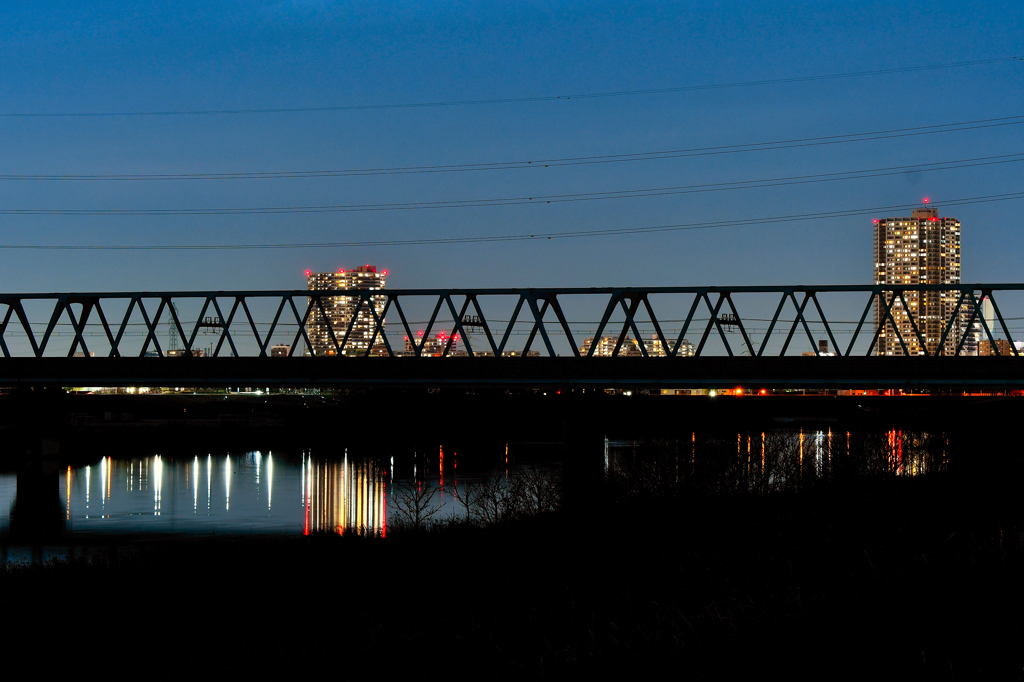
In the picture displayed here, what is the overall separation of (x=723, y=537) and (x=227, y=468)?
66635 millimetres

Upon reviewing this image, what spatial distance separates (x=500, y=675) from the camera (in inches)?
565

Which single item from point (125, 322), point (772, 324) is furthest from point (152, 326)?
point (772, 324)

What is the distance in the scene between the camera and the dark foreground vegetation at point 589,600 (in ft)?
41.9

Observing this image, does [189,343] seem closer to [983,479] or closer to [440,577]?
[440,577]

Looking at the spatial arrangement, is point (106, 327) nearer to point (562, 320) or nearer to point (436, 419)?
point (562, 320)

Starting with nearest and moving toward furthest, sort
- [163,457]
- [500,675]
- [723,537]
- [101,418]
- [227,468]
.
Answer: [500,675], [723,537], [227,468], [163,457], [101,418]

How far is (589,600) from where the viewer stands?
18062 millimetres

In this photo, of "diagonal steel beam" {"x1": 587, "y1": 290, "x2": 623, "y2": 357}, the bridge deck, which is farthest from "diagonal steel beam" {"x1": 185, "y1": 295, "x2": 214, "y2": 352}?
"diagonal steel beam" {"x1": 587, "y1": 290, "x2": 623, "y2": 357}

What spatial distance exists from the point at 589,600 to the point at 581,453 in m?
37.7

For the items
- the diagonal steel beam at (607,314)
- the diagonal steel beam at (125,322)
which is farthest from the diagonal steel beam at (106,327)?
the diagonal steel beam at (607,314)

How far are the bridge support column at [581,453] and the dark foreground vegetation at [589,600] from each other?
60.1 feet

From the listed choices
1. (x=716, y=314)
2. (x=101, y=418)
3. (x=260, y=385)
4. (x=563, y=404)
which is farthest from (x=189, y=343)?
(x=101, y=418)

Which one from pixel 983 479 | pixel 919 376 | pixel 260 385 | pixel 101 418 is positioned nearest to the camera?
pixel 983 479

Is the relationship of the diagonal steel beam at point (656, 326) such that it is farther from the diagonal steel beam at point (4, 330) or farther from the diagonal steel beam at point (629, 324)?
the diagonal steel beam at point (4, 330)
